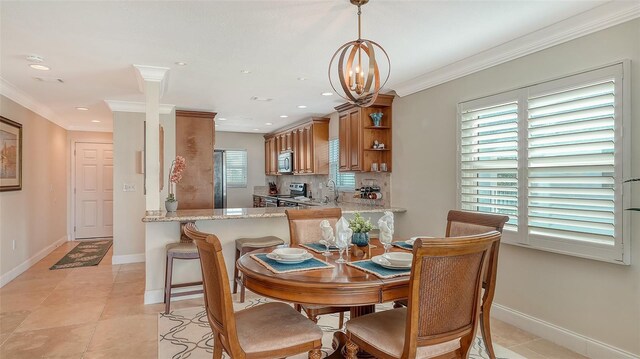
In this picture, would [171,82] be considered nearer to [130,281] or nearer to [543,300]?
[130,281]

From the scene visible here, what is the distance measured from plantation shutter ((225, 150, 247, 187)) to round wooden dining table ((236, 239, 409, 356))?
667 centimetres

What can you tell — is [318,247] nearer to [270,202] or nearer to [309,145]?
[309,145]

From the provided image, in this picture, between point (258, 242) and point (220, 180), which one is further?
point (220, 180)

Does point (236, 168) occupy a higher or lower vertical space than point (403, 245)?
higher

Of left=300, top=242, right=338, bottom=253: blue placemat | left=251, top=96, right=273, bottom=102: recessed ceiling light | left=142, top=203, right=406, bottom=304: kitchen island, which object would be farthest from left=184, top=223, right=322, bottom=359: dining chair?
left=251, top=96, right=273, bottom=102: recessed ceiling light

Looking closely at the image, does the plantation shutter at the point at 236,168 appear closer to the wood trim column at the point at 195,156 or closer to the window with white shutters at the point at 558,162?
the wood trim column at the point at 195,156

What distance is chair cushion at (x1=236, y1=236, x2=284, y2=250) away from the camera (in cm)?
372

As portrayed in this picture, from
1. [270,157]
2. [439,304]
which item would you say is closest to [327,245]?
[439,304]

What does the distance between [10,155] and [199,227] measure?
270cm

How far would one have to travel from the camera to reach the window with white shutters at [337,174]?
226 inches

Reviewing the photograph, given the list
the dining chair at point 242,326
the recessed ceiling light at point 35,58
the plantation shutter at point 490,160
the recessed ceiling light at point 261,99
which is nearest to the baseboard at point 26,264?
the recessed ceiling light at point 35,58

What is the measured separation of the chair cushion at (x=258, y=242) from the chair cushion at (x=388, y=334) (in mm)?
1888

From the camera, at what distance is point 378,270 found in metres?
1.92

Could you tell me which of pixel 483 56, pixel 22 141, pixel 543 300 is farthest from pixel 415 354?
pixel 22 141
